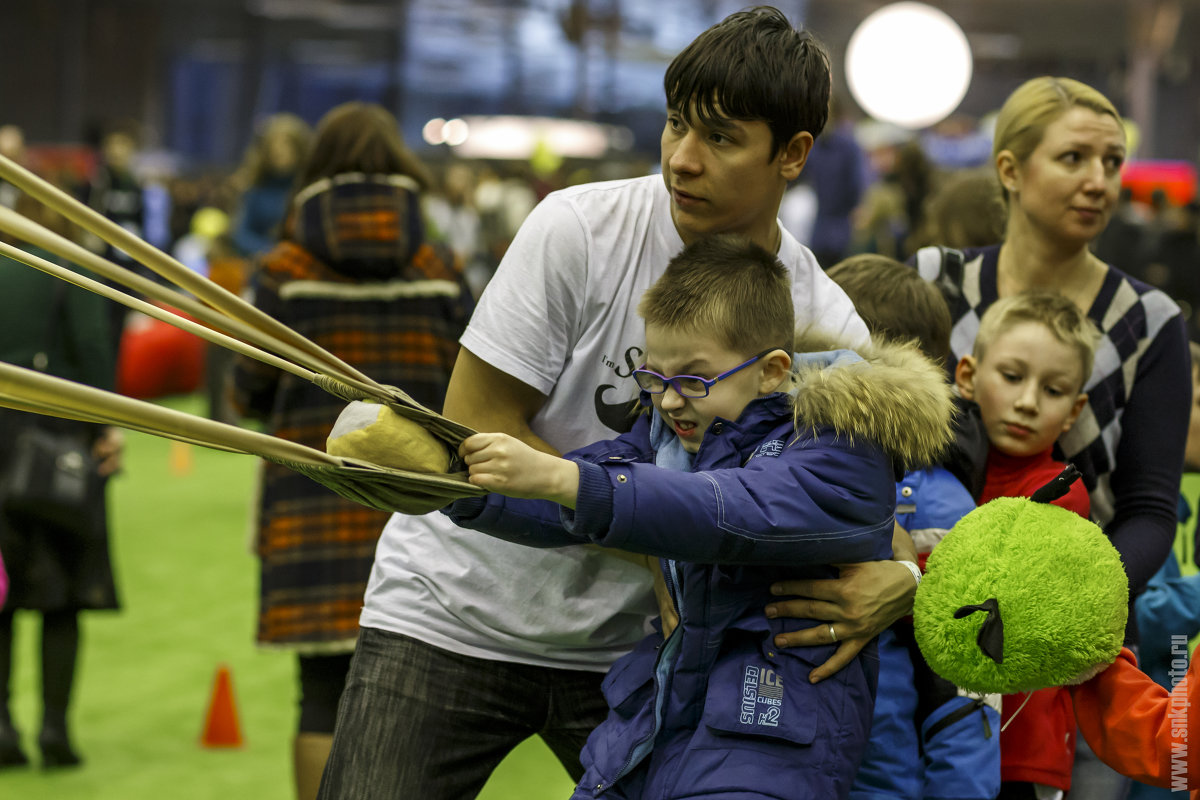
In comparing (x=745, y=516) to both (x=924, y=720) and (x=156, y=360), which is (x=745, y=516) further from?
(x=156, y=360)

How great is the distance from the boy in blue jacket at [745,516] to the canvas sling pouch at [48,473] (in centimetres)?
260

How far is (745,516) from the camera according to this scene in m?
1.48

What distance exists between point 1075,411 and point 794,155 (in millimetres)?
713

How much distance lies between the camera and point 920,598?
1730mm

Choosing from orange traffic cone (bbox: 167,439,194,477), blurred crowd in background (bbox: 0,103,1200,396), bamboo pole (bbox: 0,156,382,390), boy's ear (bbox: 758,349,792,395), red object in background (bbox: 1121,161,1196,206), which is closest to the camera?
bamboo pole (bbox: 0,156,382,390)

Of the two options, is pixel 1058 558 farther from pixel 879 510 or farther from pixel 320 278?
pixel 320 278

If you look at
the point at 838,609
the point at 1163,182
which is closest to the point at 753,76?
the point at 838,609

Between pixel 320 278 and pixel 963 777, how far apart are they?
206 centimetres

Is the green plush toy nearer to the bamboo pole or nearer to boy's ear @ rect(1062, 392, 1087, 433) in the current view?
boy's ear @ rect(1062, 392, 1087, 433)

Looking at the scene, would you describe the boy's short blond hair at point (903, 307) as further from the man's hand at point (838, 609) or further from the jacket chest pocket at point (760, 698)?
the jacket chest pocket at point (760, 698)

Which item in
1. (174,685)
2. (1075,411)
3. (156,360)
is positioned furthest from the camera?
(156,360)

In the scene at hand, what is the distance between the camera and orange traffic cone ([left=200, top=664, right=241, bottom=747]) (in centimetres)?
419

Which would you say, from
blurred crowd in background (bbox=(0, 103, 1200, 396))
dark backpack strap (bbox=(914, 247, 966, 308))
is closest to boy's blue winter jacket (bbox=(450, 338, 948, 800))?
dark backpack strap (bbox=(914, 247, 966, 308))

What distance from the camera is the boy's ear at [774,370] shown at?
1693mm
